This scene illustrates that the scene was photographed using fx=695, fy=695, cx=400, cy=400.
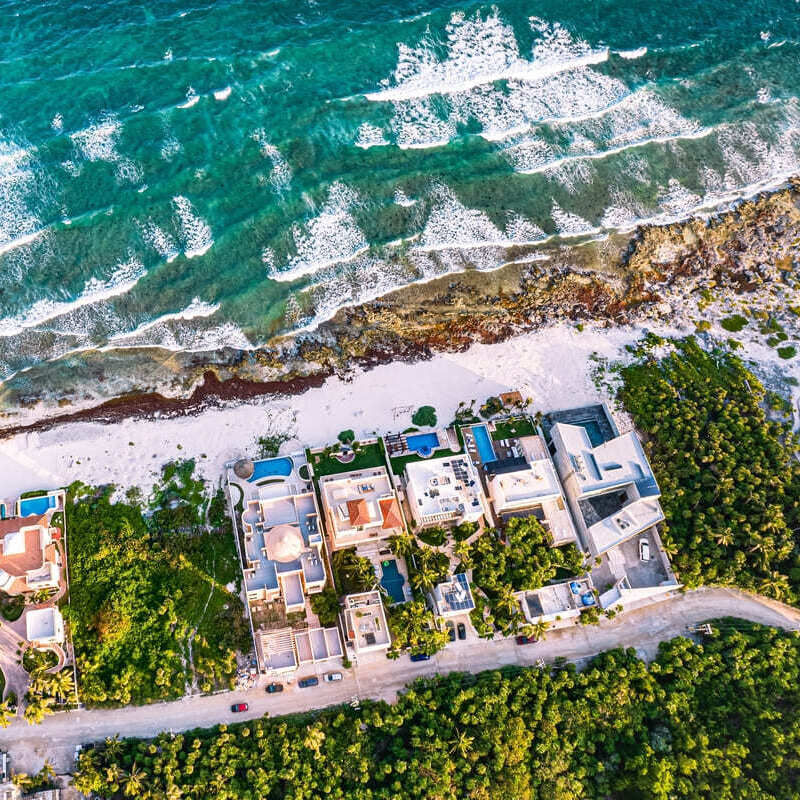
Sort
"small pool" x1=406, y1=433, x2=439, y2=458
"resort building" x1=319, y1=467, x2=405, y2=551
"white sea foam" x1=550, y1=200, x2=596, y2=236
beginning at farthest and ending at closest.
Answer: "white sea foam" x1=550, y1=200, x2=596, y2=236, "small pool" x1=406, y1=433, x2=439, y2=458, "resort building" x1=319, y1=467, x2=405, y2=551

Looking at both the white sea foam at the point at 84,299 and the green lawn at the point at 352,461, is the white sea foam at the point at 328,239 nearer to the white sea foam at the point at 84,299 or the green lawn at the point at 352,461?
the white sea foam at the point at 84,299

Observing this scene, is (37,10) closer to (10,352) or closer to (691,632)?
(10,352)

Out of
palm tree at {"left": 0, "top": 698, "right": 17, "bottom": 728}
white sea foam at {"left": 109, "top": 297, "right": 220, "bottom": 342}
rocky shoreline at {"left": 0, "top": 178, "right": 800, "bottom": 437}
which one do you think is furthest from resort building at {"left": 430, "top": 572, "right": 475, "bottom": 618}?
white sea foam at {"left": 109, "top": 297, "right": 220, "bottom": 342}

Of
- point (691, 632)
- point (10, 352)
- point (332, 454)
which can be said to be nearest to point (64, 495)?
point (10, 352)

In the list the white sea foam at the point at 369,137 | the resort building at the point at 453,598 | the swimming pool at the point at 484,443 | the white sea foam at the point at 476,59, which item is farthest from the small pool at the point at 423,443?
the white sea foam at the point at 476,59

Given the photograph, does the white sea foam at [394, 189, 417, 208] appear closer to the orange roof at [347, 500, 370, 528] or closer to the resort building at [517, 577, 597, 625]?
the orange roof at [347, 500, 370, 528]
